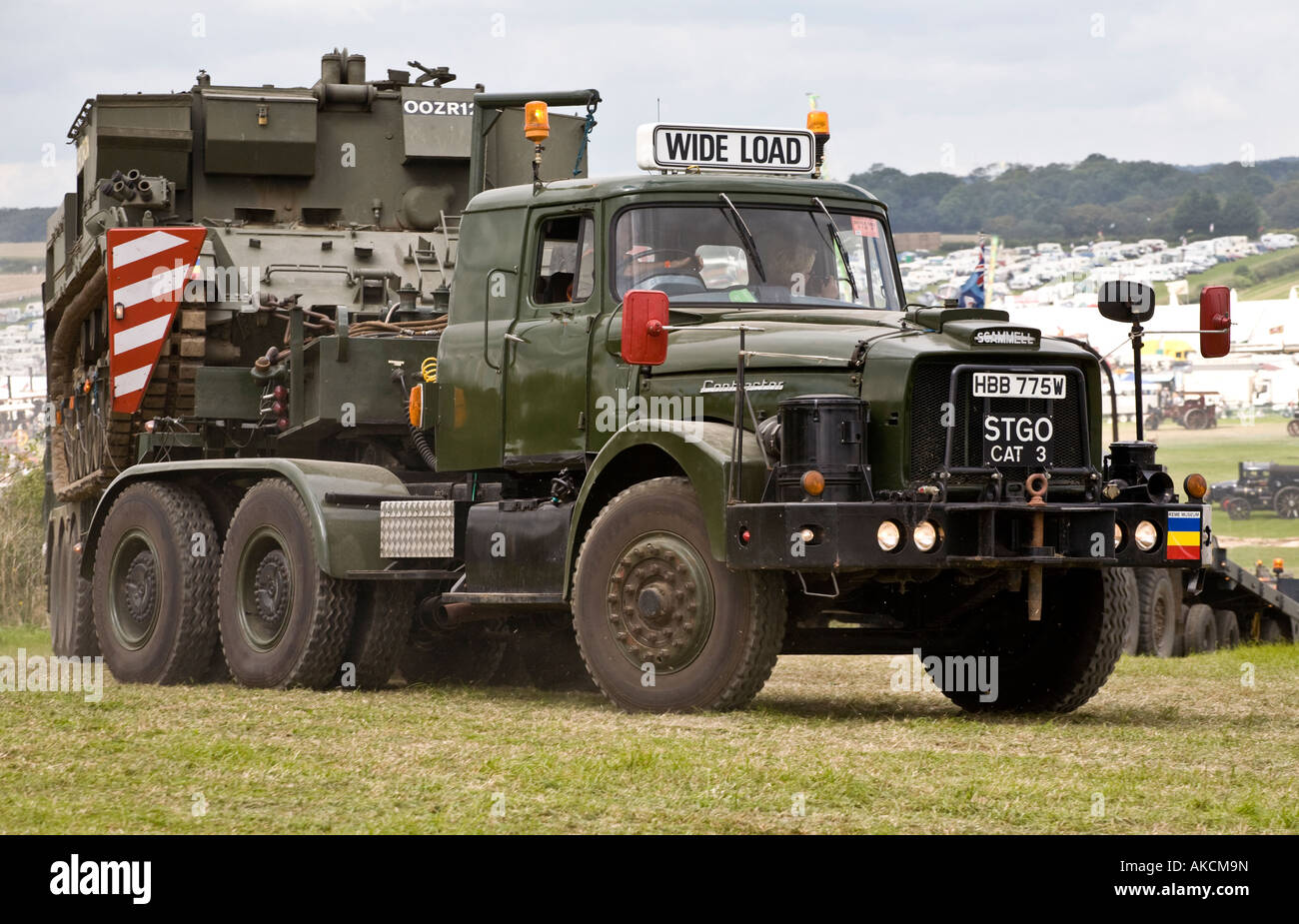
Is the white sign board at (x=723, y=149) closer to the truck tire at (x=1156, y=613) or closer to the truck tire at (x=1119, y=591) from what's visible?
the truck tire at (x=1119, y=591)

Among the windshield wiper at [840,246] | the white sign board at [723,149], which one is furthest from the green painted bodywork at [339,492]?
the windshield wiper at [840,246]

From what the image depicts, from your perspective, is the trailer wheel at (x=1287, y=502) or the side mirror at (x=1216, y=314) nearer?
the side mirror at (x=1216, y=314)

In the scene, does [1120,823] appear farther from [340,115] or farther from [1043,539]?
[340,115]

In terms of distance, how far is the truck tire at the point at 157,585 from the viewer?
13.3 metres

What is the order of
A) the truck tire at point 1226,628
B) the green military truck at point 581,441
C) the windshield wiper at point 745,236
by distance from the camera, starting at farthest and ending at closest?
the truck tire at point 1226,628 < the windshield wiper at point 745,236 < the green military truck at point 581,441

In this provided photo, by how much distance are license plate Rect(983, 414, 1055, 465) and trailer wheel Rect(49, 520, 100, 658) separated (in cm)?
802

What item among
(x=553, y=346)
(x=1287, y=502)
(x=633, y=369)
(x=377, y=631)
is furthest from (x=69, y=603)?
(x=1287, y=502)

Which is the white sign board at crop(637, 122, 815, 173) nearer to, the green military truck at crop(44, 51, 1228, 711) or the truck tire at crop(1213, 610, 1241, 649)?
the green military truck at crop(44, 51, 1228, 711)

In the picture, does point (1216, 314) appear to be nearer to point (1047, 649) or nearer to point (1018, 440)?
point (1018, 440)

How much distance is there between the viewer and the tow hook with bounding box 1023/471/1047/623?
30.9 feet

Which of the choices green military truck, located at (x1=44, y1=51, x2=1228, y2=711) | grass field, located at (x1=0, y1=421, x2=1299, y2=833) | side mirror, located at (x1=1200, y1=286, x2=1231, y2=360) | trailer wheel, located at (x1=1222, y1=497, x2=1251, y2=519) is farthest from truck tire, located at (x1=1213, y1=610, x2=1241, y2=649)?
trailer wheel, located at (x1=1222, y1=497, x2=1251, y2=519)

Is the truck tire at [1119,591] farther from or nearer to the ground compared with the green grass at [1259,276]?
nearer to the ground

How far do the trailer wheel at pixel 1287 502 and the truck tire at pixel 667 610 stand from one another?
60527 mm

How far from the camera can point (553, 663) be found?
44.9ft
